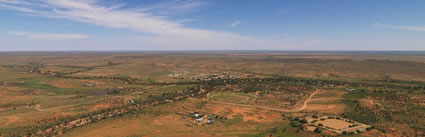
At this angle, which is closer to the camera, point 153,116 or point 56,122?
point 56,122

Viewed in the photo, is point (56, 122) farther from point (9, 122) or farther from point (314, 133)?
point (314, 133)

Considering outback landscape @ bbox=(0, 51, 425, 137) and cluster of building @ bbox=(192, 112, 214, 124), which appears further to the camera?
cluster of building @ bbox=(192, 112, 214, 124)

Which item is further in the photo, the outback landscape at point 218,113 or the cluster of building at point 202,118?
the cluster of building at point 202,118

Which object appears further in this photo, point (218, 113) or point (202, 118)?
point (218, 113)

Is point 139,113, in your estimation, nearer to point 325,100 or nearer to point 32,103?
point 32,103

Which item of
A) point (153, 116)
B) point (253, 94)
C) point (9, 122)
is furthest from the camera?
point (253, 94)

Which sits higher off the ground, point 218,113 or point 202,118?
point 202,118

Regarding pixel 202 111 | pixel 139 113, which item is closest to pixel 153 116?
pixel 139 113

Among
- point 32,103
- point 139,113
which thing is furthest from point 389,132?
point 32,103

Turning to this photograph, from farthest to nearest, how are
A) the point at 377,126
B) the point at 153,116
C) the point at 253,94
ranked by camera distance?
the point at 253,94, the point at 153,116, the point at 377,126
